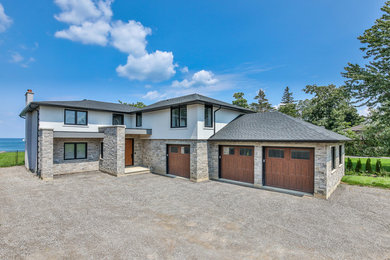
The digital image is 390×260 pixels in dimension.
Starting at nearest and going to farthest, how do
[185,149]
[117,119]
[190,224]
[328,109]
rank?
1. [190,224]
2. [185,149]
3. [117,119]
4. [328,109]

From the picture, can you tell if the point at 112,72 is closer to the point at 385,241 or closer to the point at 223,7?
the point at 223,7

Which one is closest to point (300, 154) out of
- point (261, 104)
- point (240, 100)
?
point (240, 100)

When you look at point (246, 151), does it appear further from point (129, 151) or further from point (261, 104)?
point (261, 104)

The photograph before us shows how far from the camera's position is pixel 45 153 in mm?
11820

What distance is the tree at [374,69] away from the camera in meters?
14.5

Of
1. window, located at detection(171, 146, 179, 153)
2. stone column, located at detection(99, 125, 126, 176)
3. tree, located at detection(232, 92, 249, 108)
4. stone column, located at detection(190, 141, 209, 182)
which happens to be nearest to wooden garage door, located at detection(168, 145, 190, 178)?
window, located at detection(171, 146, 179, 153)

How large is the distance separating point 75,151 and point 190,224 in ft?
41.2

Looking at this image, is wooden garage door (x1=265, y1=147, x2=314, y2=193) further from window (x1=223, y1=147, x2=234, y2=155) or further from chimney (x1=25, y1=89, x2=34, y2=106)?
chimney (x1=25, y1=89, x2=34, y2=106)

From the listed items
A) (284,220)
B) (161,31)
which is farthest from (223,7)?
(284,220)

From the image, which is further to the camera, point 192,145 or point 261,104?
point 261,104

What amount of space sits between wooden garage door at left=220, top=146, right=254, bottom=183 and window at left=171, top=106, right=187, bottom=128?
10.4 ft

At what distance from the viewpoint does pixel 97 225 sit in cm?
566

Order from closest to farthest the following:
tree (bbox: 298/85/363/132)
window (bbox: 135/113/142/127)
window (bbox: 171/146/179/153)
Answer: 1. window (bbox: 171/146/179/153)
2. window (bbox: 135/113/142/127)
3. tree (bbox: 298/85/363/132)

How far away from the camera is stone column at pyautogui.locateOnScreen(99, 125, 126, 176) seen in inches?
502
